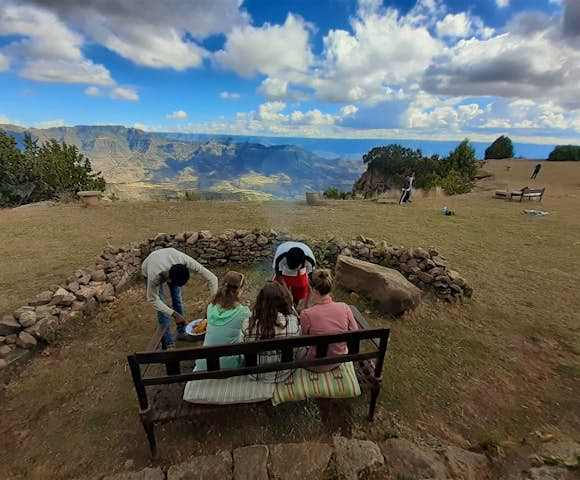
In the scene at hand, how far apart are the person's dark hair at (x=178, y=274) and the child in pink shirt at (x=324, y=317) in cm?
170

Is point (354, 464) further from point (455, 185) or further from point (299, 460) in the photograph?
point (455, 185)

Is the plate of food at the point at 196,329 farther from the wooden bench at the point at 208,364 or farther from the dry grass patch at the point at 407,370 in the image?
the wooden bench at the point at 208,364

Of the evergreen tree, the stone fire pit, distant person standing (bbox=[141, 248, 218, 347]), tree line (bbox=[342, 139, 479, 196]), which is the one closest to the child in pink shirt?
distant person standing (bbox=[141, 248, 218, 347])

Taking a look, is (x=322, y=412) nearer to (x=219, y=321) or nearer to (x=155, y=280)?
(x=219, y=321)

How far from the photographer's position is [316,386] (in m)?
3.00

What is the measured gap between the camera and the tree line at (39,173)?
71.9 feet

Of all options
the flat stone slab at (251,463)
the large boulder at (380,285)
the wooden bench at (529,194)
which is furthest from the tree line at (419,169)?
the flat stone slab at (251,463)

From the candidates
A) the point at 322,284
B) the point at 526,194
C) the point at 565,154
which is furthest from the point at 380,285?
the point at 565,154

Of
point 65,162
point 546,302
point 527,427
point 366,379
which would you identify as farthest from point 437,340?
point 65,162

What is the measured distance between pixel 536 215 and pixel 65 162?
98.5 ft

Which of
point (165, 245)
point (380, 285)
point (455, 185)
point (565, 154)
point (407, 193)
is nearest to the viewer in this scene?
point (380, 285)

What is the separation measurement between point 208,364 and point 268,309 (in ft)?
2.40

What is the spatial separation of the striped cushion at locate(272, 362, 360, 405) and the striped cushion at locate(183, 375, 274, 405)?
13cm

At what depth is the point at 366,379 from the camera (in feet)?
11.0
